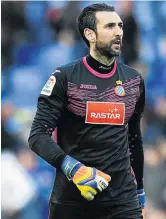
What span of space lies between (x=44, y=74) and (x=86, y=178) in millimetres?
5194

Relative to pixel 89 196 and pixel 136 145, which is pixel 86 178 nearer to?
pixel 89 196

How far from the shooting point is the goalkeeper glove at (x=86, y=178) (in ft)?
13.6

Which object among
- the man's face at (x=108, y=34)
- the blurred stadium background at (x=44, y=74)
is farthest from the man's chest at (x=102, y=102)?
the blurred stadium background at (x=44, y=74)

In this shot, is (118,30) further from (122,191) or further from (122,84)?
(122,191)

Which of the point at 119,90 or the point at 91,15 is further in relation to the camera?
the point at 91,15

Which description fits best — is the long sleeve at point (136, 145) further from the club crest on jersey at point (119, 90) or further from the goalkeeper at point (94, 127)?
the club crest on jersey at point (119, 90)

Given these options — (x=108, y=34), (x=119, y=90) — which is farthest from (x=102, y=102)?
(x=108, y=34)

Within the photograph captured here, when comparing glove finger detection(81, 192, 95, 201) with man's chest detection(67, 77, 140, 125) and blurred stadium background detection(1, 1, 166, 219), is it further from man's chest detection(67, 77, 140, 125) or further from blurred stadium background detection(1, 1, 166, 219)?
blurred stadium background detection(1, 1, 166, 219)

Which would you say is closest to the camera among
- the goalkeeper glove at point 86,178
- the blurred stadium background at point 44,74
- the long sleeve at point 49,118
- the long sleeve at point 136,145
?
the goalkeeper glove at point 86,178

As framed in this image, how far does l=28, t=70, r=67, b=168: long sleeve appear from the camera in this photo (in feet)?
14.3

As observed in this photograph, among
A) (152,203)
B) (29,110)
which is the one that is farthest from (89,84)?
(29,110)

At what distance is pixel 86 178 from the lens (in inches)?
163

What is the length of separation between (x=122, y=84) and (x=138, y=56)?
4787 mm

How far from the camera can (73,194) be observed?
454 centimetres
